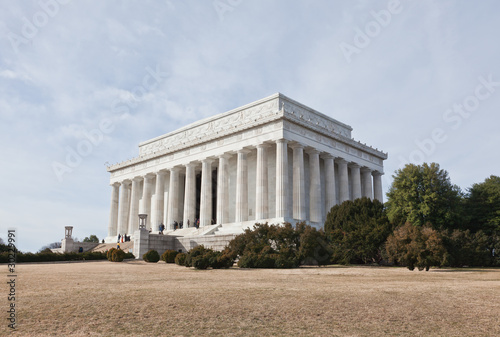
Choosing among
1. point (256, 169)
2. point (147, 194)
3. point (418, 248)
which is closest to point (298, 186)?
point (256, 169)

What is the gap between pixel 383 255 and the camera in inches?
1375

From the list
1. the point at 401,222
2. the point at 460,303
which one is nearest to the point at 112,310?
the point at 460,303

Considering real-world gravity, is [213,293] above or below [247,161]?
below

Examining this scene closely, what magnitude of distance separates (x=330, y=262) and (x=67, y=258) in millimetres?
26731

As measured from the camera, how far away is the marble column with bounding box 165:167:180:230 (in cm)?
6538

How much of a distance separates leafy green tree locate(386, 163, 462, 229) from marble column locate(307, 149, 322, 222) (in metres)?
17.2

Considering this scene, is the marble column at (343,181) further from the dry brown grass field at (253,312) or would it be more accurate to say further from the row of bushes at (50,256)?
the dry brown grass field at (253,312)

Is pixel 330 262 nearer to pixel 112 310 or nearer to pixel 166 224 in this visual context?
pixel 112 310

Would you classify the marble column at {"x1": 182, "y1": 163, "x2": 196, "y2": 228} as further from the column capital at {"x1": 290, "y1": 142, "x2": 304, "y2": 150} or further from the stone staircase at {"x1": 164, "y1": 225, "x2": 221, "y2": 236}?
the column capital at {"x1": 290, "y1": 142, "x2": 304, "y2": 150}

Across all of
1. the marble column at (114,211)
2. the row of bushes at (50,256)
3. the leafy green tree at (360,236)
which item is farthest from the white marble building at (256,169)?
the row of bushes at (50,256)

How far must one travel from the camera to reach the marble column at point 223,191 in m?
57.3

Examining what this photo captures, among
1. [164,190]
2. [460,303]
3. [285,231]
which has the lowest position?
[460,303]

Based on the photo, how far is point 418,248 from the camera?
28.8m

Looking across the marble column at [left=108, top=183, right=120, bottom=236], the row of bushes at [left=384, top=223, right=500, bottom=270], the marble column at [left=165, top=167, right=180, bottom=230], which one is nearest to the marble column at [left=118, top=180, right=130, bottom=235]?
the marble column at [left=108, top=183, right=120, bottom=236]
